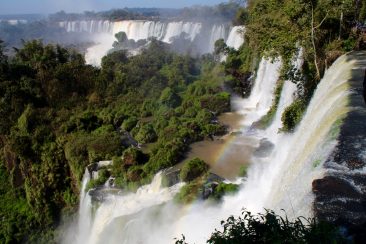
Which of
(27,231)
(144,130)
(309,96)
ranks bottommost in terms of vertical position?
(27,231)

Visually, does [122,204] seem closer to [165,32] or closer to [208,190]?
[208,190]

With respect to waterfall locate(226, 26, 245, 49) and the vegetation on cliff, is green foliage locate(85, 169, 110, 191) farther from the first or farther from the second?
waterfall locate(226, 26, 245, 49)

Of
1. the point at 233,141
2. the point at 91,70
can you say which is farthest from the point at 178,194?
the point at 91,70

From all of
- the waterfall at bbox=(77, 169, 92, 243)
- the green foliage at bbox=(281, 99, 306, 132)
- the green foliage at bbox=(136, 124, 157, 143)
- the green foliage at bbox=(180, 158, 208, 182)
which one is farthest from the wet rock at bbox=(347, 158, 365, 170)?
the green foliage at bbox=(136, 124, 157, 143)

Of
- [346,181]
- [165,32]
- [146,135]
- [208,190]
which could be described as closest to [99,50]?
[165,32]

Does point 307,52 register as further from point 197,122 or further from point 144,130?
point 144,130
